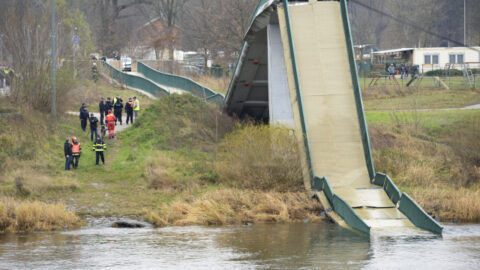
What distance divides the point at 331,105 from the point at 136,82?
31.7 metres

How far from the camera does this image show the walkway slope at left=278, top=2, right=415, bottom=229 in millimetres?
22016

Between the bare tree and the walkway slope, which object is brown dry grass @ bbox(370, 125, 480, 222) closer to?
the walkway slope

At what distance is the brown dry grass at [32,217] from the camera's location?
811 inches

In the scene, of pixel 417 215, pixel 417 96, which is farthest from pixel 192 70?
pixel 417 215

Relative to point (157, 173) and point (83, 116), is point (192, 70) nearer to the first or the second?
point (83, 116)

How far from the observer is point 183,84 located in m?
45.7

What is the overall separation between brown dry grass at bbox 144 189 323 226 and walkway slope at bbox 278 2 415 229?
1.20 m

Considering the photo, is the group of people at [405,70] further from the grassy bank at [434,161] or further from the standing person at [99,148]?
the standing person at [99,148]

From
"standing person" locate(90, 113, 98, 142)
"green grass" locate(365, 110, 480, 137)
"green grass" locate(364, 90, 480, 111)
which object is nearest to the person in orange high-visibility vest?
"standing person" locate(90, 113, 98, 142)

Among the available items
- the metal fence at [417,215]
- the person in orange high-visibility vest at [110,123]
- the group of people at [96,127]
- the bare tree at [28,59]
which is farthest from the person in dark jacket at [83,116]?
the metal fence at [417,215]

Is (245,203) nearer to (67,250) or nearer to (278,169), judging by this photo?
(278,169)

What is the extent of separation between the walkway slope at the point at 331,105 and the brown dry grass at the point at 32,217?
815 cm

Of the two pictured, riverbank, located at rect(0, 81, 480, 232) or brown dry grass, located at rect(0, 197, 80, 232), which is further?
riverbank, located at rect(0, 81, 480, 232)

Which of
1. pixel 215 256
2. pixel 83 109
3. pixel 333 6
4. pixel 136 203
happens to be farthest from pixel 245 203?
pixel 83 109
